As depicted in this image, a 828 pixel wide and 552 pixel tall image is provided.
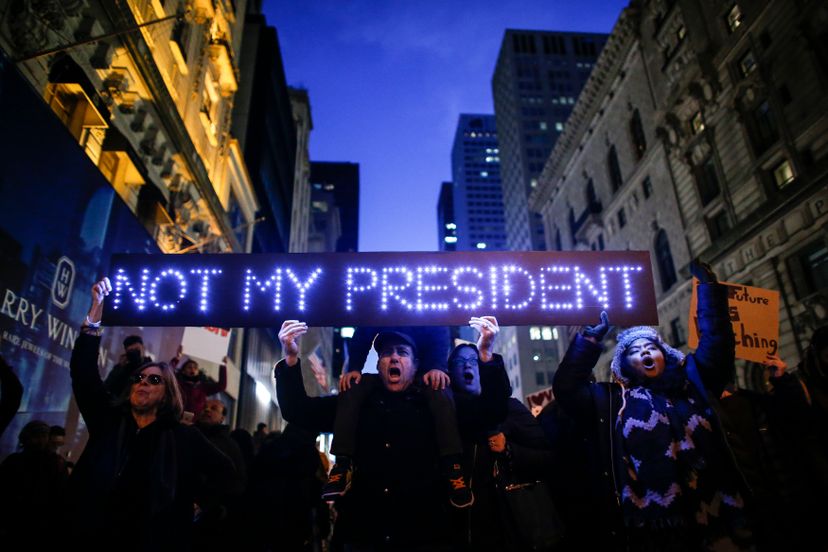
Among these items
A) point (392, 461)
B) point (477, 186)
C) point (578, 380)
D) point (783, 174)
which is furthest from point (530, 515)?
point (477, 186)

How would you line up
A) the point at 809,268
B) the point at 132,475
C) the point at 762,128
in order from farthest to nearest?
the point at 762,128, the point at 809,268, the point at 132,475

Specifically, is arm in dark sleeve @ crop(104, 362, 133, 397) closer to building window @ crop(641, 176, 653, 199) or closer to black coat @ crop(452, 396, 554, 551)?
black coat @ crop(452, 396, 554, 551)

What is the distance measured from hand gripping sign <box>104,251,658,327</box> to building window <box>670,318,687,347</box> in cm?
2747

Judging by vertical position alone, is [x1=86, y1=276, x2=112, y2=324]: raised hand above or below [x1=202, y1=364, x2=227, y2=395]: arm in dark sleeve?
above

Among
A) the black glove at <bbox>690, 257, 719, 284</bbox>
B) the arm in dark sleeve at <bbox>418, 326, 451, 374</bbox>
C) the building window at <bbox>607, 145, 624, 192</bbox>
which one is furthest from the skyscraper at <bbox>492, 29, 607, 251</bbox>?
the black glove at <bbox>690, 257, 719, 284</bbox>

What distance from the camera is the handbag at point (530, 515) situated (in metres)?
4.10

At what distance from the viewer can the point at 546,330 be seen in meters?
83.4

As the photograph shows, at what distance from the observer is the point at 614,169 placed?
41.1 meters

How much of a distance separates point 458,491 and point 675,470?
1.64 m

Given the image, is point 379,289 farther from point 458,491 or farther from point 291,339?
point 458,491

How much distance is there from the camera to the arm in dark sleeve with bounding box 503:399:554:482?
4.66 metres

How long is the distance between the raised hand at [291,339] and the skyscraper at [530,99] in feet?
290

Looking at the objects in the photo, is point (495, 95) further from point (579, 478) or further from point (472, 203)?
point (579, 478)

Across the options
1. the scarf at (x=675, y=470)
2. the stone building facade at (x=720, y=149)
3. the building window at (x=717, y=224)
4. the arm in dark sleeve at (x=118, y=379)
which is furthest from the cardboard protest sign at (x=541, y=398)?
the building window at (x=717, y=224)
